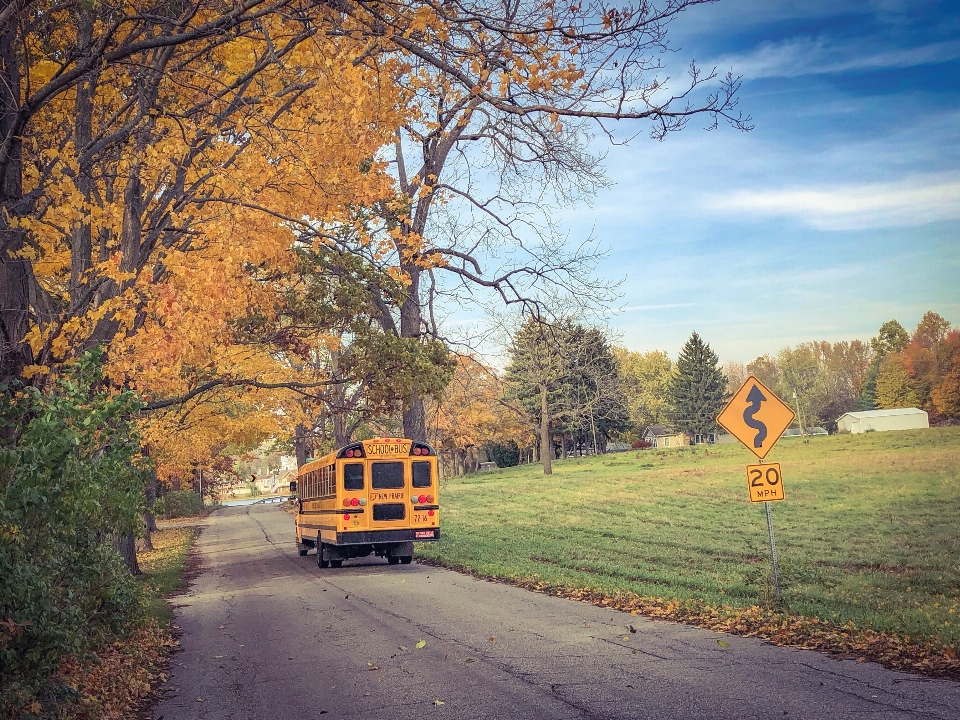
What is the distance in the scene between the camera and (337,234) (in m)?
15.1

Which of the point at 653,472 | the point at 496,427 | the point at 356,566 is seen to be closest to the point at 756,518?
the point at 356,566

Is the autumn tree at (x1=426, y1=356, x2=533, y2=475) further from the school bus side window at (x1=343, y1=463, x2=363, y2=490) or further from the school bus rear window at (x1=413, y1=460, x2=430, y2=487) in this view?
the school bus side window at (x1=343, y1=463, x2=363, y2=490)

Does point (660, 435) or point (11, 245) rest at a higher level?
point (11, 245)

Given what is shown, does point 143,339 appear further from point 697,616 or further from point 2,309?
point 697,616

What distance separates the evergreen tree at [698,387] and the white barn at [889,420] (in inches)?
599

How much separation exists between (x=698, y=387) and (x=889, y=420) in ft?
72.3

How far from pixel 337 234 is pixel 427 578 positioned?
714 cm

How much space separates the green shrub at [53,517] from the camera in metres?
6.10

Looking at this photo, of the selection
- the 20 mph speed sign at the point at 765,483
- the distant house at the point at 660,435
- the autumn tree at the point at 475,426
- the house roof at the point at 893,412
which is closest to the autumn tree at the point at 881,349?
the house roof at the point at 893,412

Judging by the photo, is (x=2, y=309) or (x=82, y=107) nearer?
(x=2, y=309)

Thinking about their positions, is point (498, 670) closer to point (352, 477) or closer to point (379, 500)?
point (379, 500)

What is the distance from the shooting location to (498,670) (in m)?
8.19

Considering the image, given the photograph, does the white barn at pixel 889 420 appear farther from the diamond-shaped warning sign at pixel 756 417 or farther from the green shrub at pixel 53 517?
the green shrub at pixel 53 517

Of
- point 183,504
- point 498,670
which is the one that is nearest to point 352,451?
point 498,670
